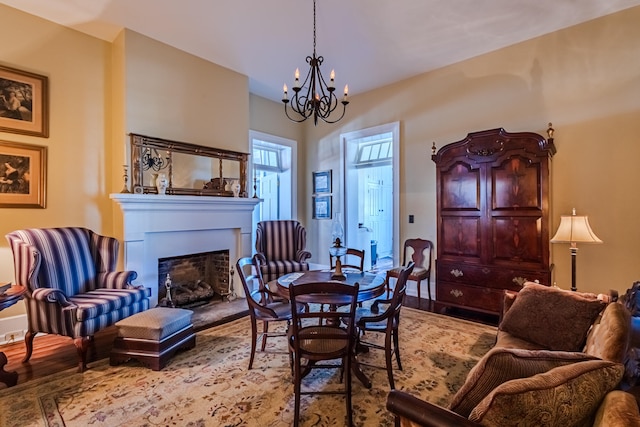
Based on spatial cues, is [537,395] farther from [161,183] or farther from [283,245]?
[283,245]

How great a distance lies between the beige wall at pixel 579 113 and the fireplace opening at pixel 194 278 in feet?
10.5

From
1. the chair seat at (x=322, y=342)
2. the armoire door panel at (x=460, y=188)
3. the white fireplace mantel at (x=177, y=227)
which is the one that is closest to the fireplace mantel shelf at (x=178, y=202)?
the white fireplace mantel at (x=177, y=227)

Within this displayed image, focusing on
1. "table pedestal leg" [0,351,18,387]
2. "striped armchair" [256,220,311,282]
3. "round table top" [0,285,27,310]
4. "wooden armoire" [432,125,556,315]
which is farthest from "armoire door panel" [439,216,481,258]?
"table pedestal leg" [0,351,18,387]

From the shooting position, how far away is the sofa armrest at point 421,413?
993 mm

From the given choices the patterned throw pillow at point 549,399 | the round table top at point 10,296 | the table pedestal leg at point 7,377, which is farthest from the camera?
the table pedestal leg at point 7,377

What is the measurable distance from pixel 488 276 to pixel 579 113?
6.70 feet

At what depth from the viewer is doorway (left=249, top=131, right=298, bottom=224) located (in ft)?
19.1

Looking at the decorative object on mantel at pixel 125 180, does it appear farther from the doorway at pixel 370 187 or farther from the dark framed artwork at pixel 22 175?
the doorway at pixel 370 187

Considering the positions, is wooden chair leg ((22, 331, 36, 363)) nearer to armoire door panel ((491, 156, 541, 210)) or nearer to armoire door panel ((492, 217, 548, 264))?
armoire door panel ((492, 217, 548, 264))

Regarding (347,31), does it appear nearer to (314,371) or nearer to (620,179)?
(620,179)

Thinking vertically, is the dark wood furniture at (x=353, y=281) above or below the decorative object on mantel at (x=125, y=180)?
below

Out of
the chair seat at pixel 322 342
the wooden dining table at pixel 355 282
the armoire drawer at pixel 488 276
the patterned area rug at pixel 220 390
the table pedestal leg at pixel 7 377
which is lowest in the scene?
the patterned area rug at pixel 220 390

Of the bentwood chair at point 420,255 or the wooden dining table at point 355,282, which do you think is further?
the bentwood chair at point 420,255

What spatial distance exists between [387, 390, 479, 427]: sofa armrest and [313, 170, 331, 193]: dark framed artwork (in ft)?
→ 16.0
